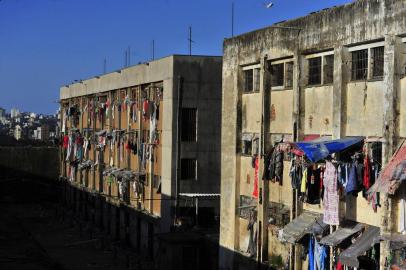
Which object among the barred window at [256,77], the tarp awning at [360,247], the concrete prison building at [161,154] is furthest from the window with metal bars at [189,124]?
the tarp awning at [360,247]

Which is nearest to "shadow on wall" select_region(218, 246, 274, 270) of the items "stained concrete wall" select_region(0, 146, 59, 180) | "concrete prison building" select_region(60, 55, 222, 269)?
"concrete prison building" select_region(60, 55, 222, 269)

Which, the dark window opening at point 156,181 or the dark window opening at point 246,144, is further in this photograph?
the dark window opening at point 156,181

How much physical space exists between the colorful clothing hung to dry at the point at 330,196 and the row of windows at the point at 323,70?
2870mm

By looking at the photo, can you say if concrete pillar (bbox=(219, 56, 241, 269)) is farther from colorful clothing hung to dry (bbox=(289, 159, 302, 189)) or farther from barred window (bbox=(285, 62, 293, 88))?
colorful clothing hung to dry (bbox=(289, 159, 302, 189))

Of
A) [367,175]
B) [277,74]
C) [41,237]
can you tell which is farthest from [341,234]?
[41,237]

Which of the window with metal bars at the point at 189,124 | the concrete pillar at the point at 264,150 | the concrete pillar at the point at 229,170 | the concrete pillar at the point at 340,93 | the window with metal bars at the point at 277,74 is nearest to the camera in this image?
the concrete pillar at the point at 340,93

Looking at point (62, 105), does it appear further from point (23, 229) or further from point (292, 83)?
point (292, 83)

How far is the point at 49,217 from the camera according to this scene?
58188mm

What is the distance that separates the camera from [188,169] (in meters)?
34.8

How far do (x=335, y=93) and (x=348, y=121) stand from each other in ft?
3.16

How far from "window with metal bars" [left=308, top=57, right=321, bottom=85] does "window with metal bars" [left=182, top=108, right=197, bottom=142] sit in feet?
46.0

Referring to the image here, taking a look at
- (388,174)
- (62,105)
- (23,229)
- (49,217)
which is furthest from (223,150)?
(62,105)

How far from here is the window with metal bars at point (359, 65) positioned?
18484 mm

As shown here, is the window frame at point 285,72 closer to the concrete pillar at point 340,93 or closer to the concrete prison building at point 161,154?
the concrete pillar at point 340,93
